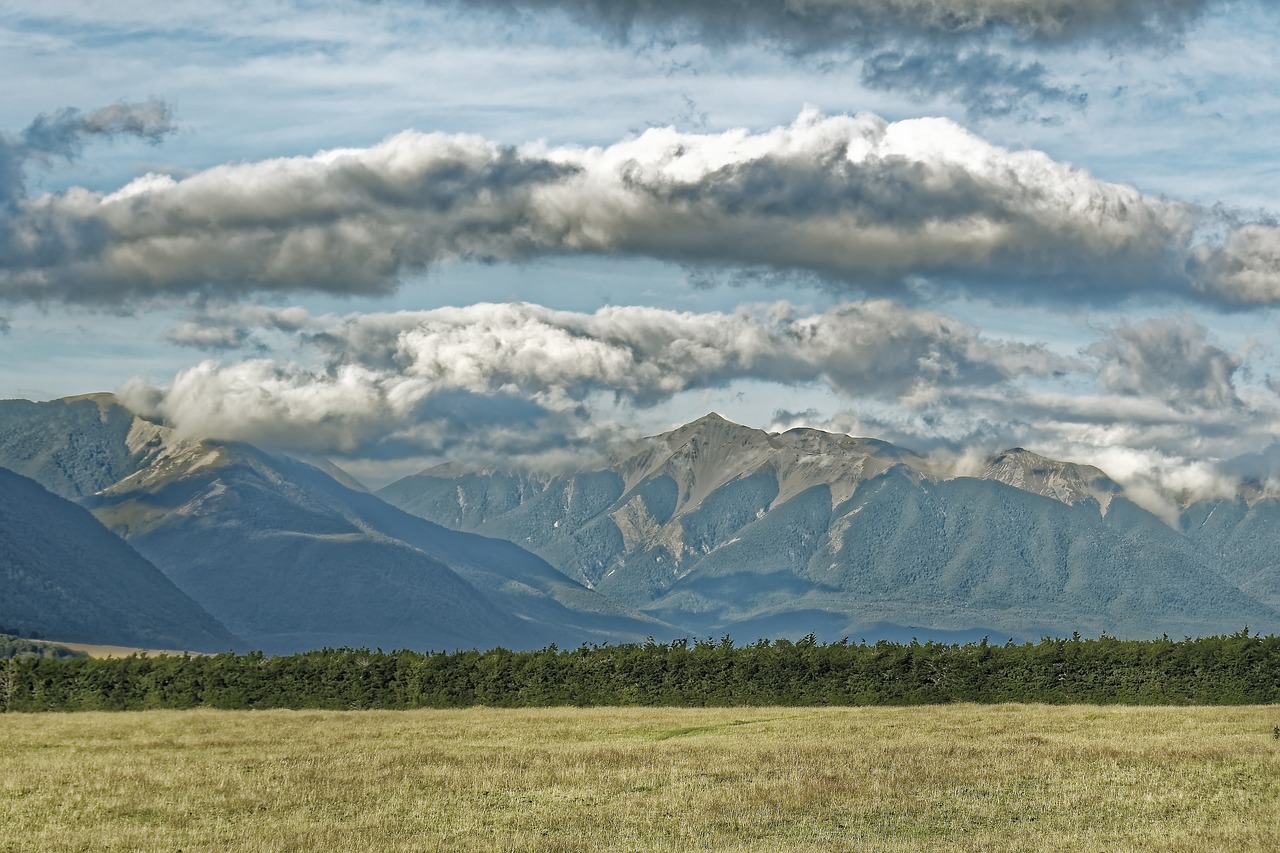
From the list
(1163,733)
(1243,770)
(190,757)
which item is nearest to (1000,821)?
(1243,770)

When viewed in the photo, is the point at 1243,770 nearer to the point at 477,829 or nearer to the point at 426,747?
the point at 477,829

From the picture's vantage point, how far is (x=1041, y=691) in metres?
76.1

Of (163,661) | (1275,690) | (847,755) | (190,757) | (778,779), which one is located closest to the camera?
(778,779)

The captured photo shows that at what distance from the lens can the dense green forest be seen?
7369cm

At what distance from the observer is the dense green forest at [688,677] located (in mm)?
73688

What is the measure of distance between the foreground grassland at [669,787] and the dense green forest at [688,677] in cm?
1152

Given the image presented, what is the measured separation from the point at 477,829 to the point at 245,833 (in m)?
5.32

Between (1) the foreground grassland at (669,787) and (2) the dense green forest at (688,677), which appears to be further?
(2) the dense green forest at (688,677)

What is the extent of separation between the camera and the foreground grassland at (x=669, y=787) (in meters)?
32.0

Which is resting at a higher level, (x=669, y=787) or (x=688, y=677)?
(x=669, y=787)

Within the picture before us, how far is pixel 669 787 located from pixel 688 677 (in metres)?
40.9

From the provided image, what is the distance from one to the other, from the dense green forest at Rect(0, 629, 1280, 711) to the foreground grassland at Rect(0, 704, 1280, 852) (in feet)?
37.8

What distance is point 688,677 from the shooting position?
264 feet

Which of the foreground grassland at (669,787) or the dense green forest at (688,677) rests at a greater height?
the foreground grassland at (669,787)
